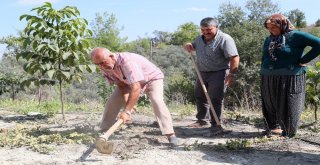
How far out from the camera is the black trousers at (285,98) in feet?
16.6

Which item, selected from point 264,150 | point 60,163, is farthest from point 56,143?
point 264,150

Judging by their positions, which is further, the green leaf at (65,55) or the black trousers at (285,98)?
the green leaf at (65,55)

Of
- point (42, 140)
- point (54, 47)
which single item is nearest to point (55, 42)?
point (54, 47)

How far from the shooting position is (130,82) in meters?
4.27

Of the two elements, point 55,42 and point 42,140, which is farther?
point 55,42

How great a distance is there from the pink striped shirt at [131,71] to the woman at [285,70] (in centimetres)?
138

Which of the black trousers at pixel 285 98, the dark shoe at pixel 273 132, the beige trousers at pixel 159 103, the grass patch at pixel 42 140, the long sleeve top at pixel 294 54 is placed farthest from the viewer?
the dark shoe at pixel 273 132

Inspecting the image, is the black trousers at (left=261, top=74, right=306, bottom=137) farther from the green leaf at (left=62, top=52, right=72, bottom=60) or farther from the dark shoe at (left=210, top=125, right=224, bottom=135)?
the green leaf at (left=62, top=52, right=72, bottom=60)

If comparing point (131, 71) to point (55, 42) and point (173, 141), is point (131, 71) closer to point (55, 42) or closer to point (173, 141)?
point (173, 141)

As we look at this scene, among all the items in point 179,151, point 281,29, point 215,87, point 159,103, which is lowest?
point 179,151

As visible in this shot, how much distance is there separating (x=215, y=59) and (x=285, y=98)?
1.02 meters

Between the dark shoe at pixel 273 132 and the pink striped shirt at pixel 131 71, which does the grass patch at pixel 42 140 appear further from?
the dark shoe at pixel 273 132

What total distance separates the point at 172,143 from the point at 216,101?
115 centimetres

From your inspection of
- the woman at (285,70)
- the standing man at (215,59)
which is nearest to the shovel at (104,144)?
the standing man at (215,59)
